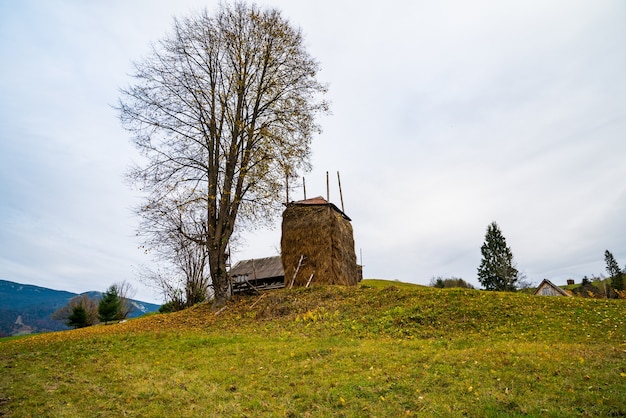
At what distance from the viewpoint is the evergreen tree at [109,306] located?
39.8 metres

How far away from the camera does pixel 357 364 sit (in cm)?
856

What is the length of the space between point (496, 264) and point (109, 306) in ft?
179

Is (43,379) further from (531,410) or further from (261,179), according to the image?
(261,179)

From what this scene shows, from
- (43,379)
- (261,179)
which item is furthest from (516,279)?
(43,379)

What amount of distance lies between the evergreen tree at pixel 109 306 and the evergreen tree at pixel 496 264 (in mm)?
51979

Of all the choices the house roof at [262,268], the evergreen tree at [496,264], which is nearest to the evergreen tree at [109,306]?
the house roof at [262,268]

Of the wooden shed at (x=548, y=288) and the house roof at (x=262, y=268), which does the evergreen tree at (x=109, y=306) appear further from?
the wooden shed at (x=548, y=288)

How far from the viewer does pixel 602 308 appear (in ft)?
43.5

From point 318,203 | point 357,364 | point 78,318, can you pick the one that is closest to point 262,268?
point 78,318

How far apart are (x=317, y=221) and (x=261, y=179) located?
13.0 ft

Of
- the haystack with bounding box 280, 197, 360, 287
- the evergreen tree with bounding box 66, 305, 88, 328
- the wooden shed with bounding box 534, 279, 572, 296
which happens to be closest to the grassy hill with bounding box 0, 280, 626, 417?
the haystack with bounding box 280, 197, 360, 287

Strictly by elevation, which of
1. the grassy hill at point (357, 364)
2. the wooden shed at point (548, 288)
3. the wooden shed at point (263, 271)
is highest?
the wooden shed at point (263, 271)

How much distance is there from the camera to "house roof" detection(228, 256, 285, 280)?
130ft

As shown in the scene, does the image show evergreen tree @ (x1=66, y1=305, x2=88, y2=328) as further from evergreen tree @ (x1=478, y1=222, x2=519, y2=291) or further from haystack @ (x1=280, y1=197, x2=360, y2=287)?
evergreen tree @ (x1=478, y1=222, x2=519, y2=291)
